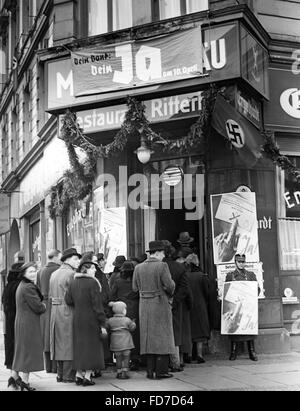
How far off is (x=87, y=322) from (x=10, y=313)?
3.84 feet

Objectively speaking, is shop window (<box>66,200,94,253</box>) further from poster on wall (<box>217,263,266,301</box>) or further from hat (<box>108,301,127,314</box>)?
hat (<box>108,301,127,314</box>)

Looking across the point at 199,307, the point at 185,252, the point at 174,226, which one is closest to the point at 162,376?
the point at 199,307

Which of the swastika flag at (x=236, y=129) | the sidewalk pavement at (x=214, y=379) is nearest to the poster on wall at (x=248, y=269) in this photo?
the sidewalk pavement at (x=214, y=379)

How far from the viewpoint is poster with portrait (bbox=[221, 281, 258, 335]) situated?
10.7 meters

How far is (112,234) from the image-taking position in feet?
41.9

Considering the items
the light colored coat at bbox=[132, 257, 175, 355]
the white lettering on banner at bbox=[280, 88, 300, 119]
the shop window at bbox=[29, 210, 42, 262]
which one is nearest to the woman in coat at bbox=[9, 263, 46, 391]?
the light colored coat at bbox=[132, 257, 175, 355]

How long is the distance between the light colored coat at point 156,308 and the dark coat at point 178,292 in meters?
0.51

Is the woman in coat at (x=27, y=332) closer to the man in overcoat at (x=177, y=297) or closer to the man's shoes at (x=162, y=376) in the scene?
the man's shoes at (x=162, y=376)

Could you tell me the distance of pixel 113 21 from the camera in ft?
43.9

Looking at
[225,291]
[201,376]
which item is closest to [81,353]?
[201,376]

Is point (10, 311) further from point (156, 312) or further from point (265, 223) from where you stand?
point (265, 223)

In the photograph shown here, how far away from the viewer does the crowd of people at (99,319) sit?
8.58 metres

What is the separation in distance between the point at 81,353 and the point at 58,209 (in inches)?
311

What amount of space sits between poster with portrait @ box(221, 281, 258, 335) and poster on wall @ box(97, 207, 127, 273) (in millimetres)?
2594
